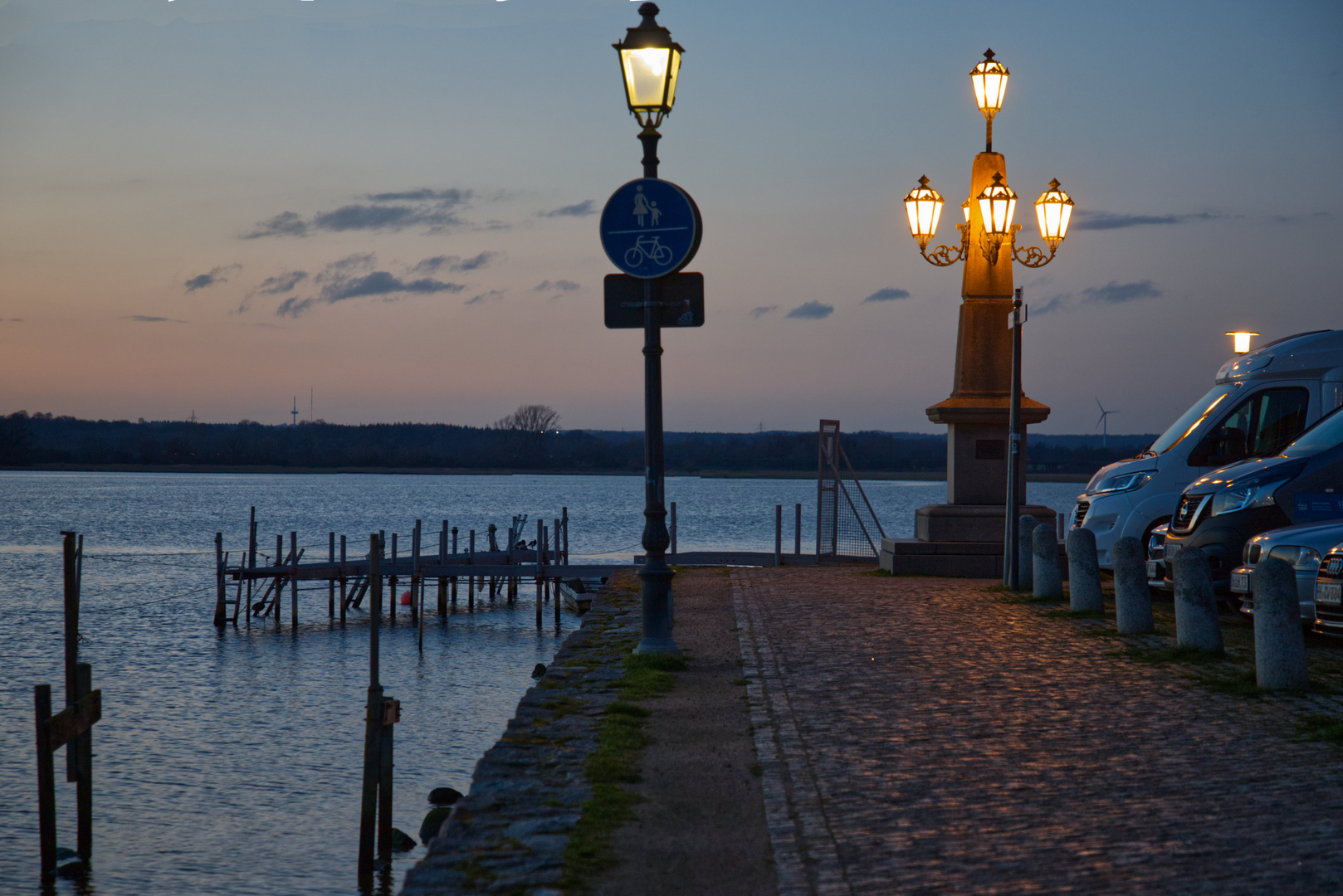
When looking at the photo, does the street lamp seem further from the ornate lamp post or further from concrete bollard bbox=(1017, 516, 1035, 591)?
concrete bollard bbox=(1017, 516, 1035, 591)

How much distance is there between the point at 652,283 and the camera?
28.2 feet

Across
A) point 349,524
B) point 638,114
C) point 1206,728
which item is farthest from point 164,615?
point 349,524

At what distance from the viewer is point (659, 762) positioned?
5.91m

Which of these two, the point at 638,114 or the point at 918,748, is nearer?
the point at 918,748

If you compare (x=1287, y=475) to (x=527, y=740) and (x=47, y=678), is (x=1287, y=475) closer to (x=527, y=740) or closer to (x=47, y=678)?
(x=527, y=740)

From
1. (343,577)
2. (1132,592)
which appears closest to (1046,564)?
(1132,592)

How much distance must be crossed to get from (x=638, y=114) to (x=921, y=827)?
18.6 feet

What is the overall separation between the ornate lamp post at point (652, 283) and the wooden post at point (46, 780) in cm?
446

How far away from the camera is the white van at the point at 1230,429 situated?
12.9m

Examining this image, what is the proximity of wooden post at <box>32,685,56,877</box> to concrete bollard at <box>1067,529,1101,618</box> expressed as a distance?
353 inches

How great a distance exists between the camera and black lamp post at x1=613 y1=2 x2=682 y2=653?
27.8 ft

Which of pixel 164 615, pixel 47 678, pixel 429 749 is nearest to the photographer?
pixel 429 749

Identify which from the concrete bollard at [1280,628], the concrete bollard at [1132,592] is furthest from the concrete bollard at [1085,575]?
the concrete bollard at [1280,628]

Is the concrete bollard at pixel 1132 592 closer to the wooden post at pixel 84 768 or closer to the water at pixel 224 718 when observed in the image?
the water at pixel 224 718
